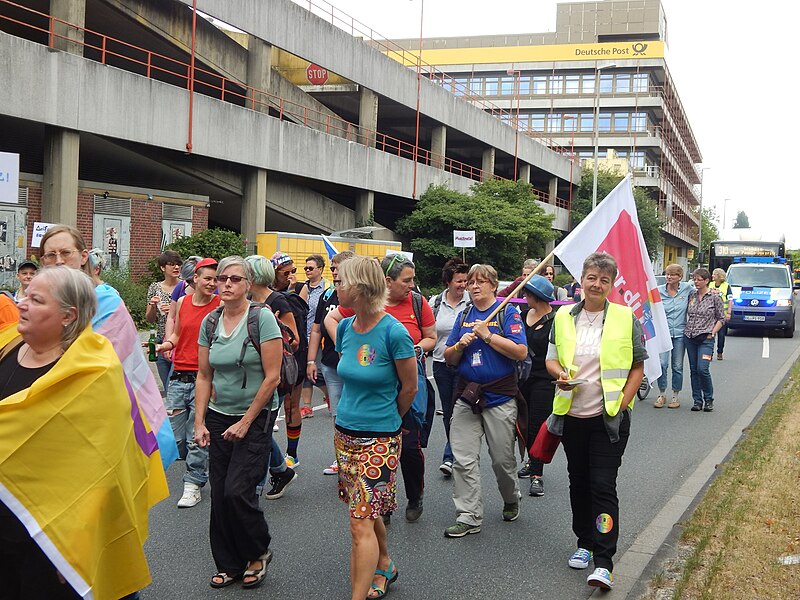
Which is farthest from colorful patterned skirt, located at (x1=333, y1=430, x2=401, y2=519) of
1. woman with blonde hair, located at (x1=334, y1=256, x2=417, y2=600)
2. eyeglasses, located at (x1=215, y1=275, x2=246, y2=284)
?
eyeglasses, located at (x1=215, y1=275, x2=246, y2=284)

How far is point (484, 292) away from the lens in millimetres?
5945

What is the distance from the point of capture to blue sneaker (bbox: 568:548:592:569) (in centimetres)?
520

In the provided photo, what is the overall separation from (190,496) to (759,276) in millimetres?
24154

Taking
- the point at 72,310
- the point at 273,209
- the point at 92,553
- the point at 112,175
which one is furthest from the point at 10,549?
the point at 273,209

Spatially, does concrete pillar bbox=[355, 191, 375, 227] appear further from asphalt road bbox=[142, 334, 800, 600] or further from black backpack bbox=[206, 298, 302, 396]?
black backpack bbox=[206, 298, 302, 396]

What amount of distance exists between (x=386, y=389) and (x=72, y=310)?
5.95ft

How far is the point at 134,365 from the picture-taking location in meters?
4.10

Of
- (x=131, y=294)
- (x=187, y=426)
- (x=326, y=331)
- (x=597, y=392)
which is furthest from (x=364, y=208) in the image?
(x=597, y=392)

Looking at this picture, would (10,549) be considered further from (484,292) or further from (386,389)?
(484,292)

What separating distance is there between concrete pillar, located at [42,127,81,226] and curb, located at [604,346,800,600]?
15.6 meters

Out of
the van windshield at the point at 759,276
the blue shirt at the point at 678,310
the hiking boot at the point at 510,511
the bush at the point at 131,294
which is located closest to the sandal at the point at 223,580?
the hiking boot at the point at 510,511

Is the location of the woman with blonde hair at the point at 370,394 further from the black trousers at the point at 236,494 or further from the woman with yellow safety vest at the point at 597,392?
the woman with yellow safety vest at the point at 597,392

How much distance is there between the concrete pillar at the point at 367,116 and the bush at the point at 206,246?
32.9 feet

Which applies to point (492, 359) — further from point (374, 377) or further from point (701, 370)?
point (701, 370)
